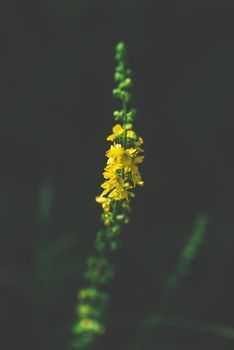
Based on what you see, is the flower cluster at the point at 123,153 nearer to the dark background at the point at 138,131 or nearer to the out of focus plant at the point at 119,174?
the out of focus plant at the point at 119,174

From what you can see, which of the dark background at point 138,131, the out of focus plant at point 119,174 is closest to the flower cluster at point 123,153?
the out of focus plant at point 119,174

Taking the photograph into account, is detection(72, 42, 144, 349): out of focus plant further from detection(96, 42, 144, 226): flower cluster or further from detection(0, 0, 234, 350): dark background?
detection(0, 0, 234, 350): dark background

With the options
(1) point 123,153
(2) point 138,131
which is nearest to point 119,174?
(1) point 123,153

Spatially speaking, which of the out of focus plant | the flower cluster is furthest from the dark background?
the flower cluster

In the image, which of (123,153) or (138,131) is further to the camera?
(138,131)

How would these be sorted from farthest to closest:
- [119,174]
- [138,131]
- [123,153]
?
[138,131] → [119,174] → [123,153]

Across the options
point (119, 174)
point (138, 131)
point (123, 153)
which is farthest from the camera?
point (138, 131)

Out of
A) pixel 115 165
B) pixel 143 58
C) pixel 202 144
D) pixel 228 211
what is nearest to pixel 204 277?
pixel 228 211

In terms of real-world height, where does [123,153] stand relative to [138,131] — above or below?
below

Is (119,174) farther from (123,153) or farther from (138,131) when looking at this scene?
(138,131)
